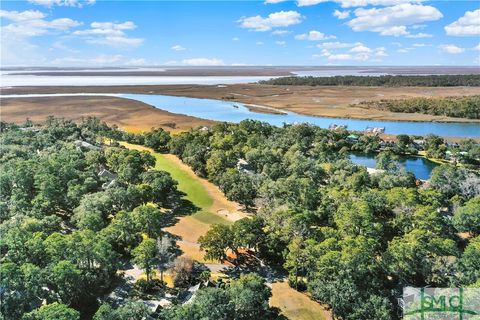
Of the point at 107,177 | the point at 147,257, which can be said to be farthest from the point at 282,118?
the point at 147,257

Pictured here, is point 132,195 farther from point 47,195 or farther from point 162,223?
point 47,195

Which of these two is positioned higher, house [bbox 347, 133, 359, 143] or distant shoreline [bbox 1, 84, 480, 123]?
distant shoreline [bbox 1, 84, 480, 123]

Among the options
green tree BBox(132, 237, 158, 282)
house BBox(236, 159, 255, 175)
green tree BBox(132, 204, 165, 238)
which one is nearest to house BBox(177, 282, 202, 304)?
green tree BBox(132, 237, 158, 282)

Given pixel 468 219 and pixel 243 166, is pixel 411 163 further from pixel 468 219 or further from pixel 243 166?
pixel 468 219

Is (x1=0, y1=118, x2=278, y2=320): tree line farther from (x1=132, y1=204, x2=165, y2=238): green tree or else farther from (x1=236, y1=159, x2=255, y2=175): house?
(x1=236, y1=159, x2=255, y2=175): house

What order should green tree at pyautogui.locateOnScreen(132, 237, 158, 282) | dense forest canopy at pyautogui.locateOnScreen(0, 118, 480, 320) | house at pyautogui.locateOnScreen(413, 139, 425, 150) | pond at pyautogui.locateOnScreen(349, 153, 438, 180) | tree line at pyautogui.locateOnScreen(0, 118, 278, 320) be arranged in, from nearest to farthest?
1. tree line at pyautogui.locateOnScreen(0, 118, 278, 320)
2. dense forest canopy at pyautogui.locateOnScreen(0, 118, 480, 320)
3. green tree at pyautogui.locateOnScreen(132, 237, 158, 282)
4. pond at pyautogui.locateOnScreen(349, 153, 438, 180)
5. house at pyautogui.locateOnScreen(413, 139, 425, 150)
